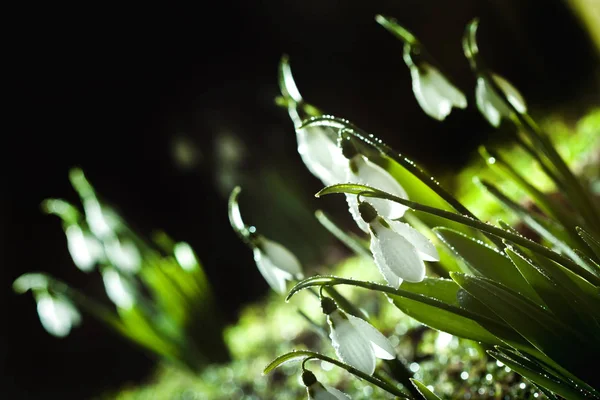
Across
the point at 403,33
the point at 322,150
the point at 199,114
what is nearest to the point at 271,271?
the point at 322,150

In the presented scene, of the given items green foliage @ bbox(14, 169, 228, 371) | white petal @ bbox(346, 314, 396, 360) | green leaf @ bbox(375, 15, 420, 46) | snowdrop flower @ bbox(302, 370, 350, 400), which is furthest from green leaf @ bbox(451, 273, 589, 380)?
green foliage @ bbox(14, 169, 228, 371)

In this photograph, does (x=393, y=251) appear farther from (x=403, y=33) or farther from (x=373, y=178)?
(x=403, y=33)

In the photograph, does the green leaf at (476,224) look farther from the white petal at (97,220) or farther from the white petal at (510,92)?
the white petal at (97,220)

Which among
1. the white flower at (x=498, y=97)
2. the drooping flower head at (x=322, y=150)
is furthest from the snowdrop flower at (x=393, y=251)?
the white flower at (x=498, y=97)

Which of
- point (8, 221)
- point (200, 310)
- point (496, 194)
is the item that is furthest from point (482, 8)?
point (8, 221)

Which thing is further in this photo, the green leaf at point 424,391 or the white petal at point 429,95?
the white petal at point 429,95

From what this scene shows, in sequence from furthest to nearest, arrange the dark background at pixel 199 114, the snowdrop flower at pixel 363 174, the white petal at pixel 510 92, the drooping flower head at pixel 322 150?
the dark background at pixel 199 114 < the white petal at pixel 510 92 < the drooping flower head at pixel 322 150 < the snowdrop flower at pixel 363 174
